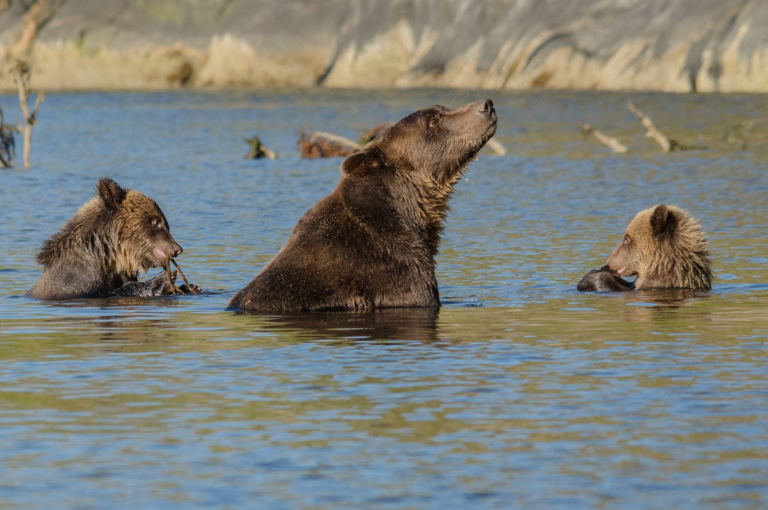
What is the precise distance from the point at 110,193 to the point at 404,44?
276 feet

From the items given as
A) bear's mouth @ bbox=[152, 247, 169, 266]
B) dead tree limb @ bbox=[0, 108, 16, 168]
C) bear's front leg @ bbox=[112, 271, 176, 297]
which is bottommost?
bear's front leg @ bbox=[112, 271, 176, 297]

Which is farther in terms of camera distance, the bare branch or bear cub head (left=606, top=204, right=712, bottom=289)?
the bare branch

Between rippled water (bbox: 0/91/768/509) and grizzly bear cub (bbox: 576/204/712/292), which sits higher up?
grizzly bear cub (bbox: 576/204/712/292)

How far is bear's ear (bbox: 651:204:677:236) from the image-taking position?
14.6 metres

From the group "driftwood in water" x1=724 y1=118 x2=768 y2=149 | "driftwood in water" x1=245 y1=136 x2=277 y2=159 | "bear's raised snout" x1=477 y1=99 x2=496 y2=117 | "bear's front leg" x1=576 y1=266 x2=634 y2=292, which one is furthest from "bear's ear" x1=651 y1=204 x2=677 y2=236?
"driftwood in water" x1=245 y1=136 x2=277 y2=159

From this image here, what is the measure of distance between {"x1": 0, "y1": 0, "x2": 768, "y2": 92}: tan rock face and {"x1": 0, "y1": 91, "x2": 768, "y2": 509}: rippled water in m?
51.0

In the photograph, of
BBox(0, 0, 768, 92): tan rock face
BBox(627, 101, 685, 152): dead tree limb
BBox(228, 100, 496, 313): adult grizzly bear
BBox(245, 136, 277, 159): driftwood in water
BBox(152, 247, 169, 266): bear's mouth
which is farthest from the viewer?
BBox(0, 0, 768, 92): tan rock face

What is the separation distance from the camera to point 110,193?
14.7 meters

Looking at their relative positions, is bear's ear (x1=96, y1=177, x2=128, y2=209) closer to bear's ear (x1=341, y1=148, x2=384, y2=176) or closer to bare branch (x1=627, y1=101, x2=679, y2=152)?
bear's ear (x1=341, y1=148, x2=384, y2=176)

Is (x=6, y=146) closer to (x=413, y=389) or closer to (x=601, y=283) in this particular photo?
(x=601, y=283)

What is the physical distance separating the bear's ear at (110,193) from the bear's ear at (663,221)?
5478 mm

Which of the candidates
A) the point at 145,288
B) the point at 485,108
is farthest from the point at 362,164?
the point at 145,288

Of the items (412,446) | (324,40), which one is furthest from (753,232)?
(324,40)

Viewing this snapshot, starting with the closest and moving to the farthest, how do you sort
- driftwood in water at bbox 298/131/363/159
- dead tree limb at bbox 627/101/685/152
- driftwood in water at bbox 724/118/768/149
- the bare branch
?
the bare branch, dead tree limb at bbox 627/101/685/152, driftwood in water at bbox 724/118/768/149, driftwood in water at bbox 298/131/363/159
